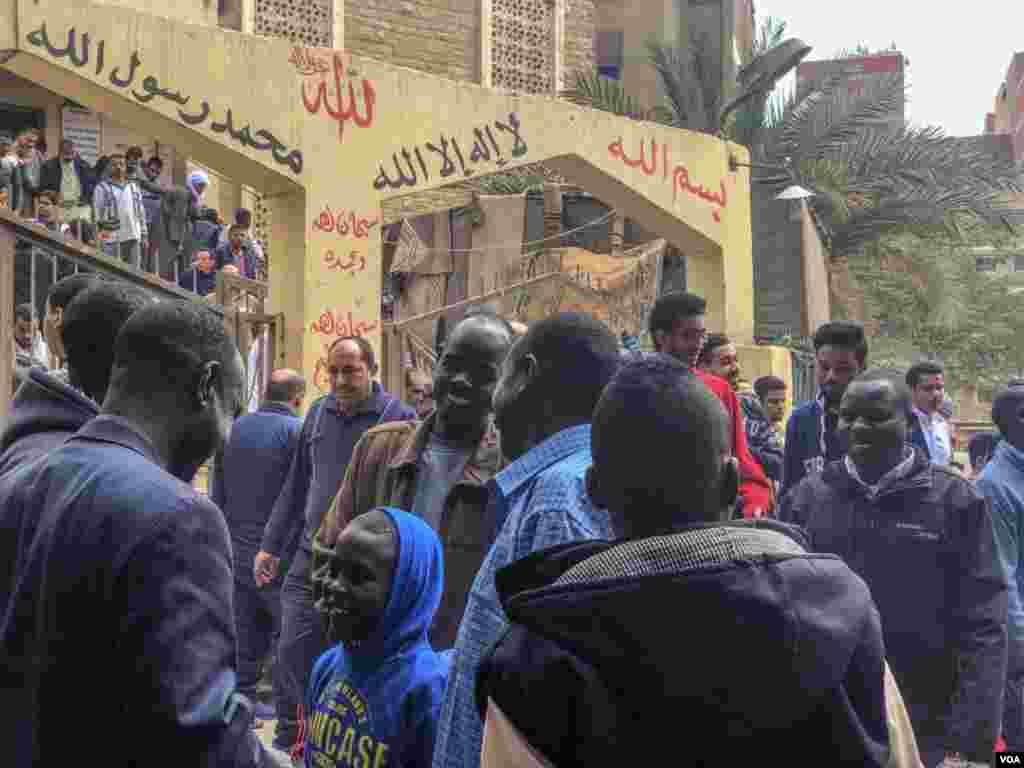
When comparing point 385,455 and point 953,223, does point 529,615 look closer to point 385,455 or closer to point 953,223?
point 385,455

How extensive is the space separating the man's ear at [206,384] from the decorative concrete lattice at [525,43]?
23.1m

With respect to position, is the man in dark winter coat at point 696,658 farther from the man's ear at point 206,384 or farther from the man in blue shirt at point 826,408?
the man in blue shirt at point 826,408

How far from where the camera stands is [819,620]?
1.81 m

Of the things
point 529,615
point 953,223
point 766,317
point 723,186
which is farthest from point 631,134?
point 529,615

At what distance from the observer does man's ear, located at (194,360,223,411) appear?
8.11 ft

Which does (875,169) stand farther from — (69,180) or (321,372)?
(321,372)

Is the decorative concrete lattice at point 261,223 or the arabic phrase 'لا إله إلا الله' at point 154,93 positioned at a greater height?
the arabic phrase 'لا إله إلا الله' at point 154,93

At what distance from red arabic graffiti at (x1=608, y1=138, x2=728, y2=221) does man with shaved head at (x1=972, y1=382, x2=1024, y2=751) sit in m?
8.14

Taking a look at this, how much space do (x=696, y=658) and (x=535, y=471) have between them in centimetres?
106

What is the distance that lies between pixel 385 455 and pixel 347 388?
6.51ft

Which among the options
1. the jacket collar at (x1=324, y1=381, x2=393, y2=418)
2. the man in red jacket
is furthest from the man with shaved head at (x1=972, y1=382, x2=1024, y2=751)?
the jacket collar at (x1=324, y1=381, x2=393, y2=418)

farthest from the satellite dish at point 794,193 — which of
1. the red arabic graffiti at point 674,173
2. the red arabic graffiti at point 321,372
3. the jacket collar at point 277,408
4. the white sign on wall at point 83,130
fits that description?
the jacket collar at point 277,408

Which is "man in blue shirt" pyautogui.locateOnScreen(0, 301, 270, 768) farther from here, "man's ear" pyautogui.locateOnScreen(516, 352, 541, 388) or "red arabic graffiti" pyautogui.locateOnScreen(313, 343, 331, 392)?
"red arabic graffiti" pyautogui.locateOnScreen(313, 343, 331, 392)

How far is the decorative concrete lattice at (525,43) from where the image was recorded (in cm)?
2514
